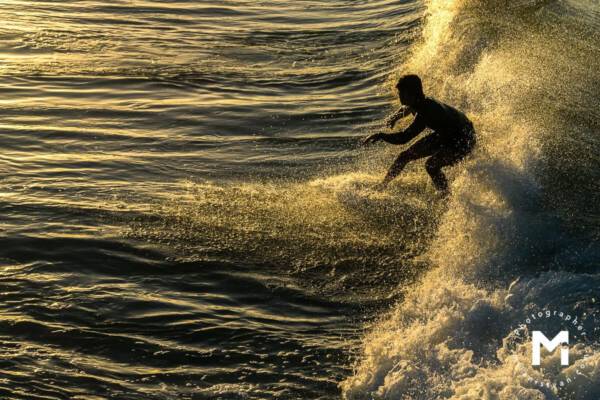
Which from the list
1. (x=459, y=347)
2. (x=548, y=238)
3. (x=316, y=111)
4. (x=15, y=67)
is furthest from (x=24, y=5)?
(x=459, y=347)

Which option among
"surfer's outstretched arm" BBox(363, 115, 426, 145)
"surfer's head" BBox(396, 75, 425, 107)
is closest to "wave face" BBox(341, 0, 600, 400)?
"surfer's outstretched arm" BBox(363, 115, 426, 145)

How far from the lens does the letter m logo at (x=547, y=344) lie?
7.71m

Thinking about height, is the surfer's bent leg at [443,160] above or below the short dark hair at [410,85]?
below

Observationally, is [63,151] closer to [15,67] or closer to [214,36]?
[15,67]

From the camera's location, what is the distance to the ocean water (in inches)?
322

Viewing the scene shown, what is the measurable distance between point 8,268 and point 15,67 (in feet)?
28.0

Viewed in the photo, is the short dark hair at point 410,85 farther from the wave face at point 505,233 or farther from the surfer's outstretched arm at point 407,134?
the wave face at point 505,233

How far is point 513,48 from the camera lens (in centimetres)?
1809

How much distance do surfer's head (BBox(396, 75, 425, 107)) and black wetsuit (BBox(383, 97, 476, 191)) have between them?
118 millimetres

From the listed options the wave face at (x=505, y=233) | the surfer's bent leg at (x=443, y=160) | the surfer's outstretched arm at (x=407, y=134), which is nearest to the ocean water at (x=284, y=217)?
the wave face at (x=505, y=233)

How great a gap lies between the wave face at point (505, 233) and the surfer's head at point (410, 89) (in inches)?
56.7
